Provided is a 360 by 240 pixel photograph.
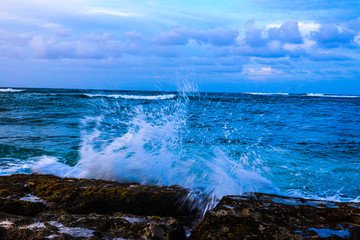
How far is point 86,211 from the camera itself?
9.57ft

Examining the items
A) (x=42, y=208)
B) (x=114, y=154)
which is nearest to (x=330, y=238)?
(x=42, y=208)

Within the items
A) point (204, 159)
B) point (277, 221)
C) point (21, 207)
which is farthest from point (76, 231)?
point (204, 159)

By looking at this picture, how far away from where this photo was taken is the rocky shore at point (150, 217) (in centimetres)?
212

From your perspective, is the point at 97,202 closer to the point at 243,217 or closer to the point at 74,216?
the point at 74,216

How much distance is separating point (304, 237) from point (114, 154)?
5.31m

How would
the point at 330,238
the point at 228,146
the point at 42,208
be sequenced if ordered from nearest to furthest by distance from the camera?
the point at 330,238, the point at 42,208, the point at 228,146

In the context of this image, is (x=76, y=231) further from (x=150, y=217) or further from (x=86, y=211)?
(x=86, y=211)

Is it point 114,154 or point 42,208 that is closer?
point 42,208

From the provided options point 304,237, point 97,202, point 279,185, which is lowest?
point 279,185

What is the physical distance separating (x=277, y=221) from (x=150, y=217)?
1153 millimetres

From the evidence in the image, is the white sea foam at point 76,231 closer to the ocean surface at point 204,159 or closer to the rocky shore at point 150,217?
the rocky shore at point 150,217

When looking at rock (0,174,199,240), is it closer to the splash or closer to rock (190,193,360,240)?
rock (190,193,360,240)

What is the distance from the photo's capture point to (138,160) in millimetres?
6066

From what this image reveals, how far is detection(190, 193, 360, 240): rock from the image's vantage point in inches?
82.6
